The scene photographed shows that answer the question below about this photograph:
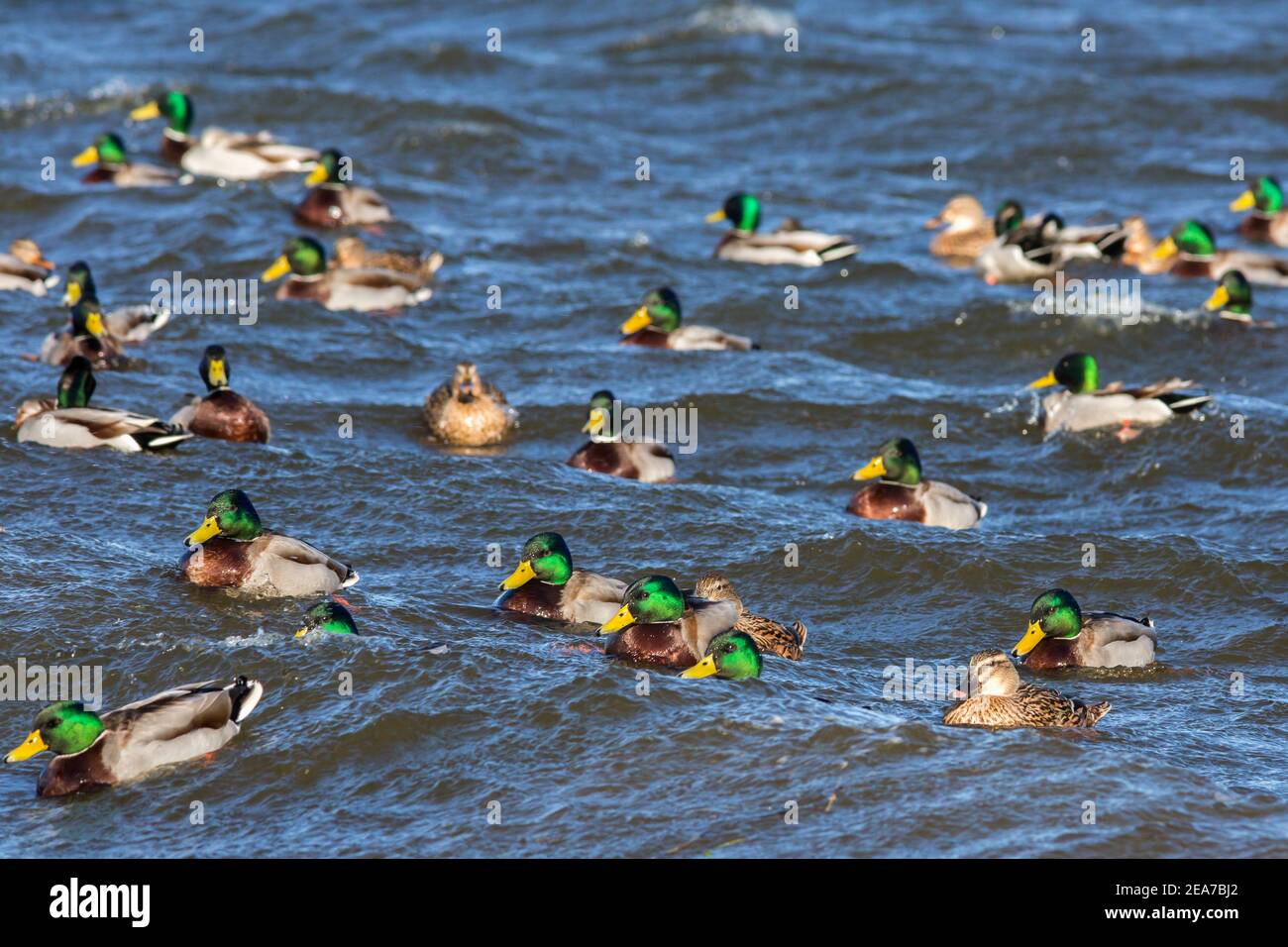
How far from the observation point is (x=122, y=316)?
1418 cm

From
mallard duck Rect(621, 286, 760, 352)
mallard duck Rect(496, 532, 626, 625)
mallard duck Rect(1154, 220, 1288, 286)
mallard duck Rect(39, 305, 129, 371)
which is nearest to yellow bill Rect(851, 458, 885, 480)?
mallard duck Rect(496, 532, 626, 625)

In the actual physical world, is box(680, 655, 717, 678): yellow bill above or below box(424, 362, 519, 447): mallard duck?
below

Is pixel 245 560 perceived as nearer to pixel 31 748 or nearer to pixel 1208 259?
pixel 31 748

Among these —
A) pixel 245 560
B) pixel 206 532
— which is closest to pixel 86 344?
pixel 206 532

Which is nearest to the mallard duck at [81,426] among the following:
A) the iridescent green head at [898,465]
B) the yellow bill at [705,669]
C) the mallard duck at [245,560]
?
the mallard duck at [245,560]

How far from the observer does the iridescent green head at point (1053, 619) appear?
9.39 meters

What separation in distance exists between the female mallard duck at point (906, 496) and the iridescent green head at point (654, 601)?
2.85 meters

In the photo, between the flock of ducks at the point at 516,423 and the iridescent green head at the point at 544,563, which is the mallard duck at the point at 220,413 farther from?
the iridescent green head at the point at 544,563

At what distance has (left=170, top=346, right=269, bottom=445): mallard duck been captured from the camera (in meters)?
12.2

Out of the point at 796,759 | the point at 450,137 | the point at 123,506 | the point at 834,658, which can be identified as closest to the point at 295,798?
the point at 796,759

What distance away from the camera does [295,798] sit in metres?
7.84

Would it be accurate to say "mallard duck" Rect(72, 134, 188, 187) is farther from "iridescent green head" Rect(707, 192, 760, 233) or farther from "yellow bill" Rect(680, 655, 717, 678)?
"yellow bill" Rect(680, 655, 717, 678)

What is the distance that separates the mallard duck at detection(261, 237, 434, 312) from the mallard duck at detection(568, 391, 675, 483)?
393 cm
